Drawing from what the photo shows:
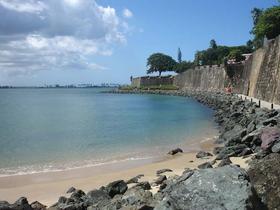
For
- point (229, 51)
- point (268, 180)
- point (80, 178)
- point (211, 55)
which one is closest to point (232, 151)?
point (80, 178)

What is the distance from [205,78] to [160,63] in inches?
2010

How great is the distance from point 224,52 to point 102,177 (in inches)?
3345

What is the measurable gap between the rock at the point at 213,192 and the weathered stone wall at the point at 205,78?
179ft

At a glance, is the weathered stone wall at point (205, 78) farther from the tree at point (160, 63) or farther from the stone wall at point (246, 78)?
the tree at point (160, 63)

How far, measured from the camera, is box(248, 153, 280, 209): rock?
4871mm

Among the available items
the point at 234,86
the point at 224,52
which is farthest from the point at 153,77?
the point at 234,86

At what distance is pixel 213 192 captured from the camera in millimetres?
4551

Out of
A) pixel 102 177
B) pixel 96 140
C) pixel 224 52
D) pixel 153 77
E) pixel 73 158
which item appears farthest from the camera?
pixel 153 77

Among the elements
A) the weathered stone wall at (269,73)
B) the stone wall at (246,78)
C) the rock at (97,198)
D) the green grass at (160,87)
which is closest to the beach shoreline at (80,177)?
the rock at (97,198)

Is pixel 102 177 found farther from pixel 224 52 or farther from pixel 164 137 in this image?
pixel 224 52

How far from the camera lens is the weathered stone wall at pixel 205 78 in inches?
2429

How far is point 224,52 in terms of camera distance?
94688mm

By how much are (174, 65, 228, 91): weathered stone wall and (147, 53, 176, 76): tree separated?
85.6 feet

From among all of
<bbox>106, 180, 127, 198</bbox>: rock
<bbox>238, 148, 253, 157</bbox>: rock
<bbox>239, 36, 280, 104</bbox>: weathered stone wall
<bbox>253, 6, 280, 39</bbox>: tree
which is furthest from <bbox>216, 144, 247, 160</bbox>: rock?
<bbox>253, 6, 280, 39</bbox>: tree
